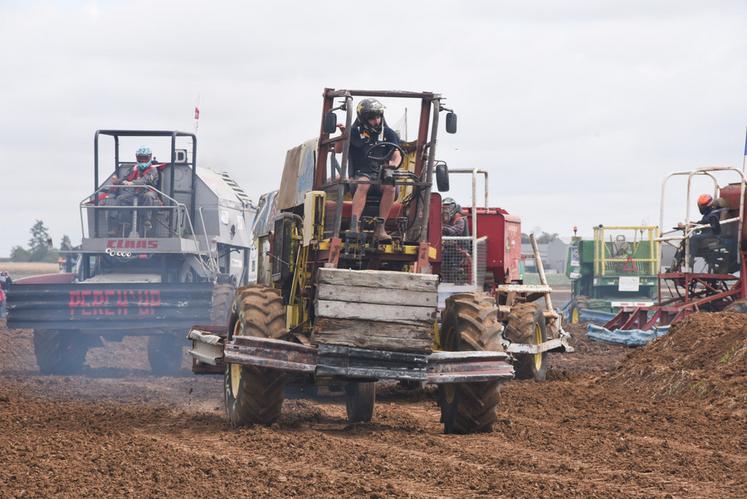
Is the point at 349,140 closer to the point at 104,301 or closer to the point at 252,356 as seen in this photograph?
the point at 252,356

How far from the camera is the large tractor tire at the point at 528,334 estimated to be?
51.4 ft

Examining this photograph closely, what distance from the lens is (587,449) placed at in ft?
30.6

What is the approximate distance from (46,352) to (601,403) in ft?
31.8

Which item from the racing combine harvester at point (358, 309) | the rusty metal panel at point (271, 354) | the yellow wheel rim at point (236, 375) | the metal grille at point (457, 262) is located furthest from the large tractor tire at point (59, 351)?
the rusty metal panel at point (271, 354)

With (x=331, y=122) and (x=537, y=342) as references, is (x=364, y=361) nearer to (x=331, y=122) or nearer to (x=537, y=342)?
→ (x=331, y=122)

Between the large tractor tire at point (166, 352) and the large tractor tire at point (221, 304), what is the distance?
0.85m

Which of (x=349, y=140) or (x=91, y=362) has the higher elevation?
(x=349, y=140)

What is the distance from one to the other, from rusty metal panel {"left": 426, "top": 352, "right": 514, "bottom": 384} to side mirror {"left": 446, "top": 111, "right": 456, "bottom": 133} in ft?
7.26

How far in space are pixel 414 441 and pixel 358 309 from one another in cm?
120

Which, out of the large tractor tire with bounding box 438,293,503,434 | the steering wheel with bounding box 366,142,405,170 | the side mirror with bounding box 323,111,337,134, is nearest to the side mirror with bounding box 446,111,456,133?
the steering wheel with bounding box 366,142,405,170

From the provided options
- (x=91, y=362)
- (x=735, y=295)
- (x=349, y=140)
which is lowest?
(x=91, y=362)

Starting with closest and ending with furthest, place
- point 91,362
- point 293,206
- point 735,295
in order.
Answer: point 293,206 → point 735,295 → point 91,362

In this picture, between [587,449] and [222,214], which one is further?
[222,214]

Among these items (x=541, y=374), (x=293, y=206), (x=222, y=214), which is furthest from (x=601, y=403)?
(x=222, y=214)
